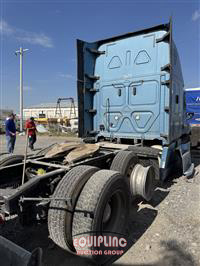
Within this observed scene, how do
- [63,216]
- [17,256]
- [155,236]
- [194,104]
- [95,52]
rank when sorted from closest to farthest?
[17,256], [63,216], [155,236], [95,52], [194,104]

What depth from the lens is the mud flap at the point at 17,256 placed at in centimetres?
150

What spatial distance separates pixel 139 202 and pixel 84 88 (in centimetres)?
299

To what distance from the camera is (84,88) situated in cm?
508

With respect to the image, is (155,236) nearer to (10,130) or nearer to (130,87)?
(130,87)

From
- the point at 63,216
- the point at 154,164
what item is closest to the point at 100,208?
the point at 63,216

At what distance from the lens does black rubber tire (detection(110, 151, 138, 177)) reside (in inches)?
128

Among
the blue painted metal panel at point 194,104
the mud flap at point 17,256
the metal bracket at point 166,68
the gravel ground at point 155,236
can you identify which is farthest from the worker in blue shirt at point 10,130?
the blue painted metal panel at point 194,104

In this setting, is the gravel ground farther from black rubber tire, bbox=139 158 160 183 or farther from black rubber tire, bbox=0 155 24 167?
black rubber tire, bbox=0 155 24 167

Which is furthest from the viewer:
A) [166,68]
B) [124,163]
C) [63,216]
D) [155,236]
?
[166,68]

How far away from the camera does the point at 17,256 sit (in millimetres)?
1571

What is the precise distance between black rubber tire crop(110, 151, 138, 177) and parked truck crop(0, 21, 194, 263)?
17 mm

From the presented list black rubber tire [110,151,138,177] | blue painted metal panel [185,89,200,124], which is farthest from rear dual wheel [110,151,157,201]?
blue painted metal panel [185,89,200,124]

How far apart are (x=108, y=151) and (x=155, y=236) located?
5.95 ft

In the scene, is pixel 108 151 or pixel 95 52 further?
pixel 95 52
